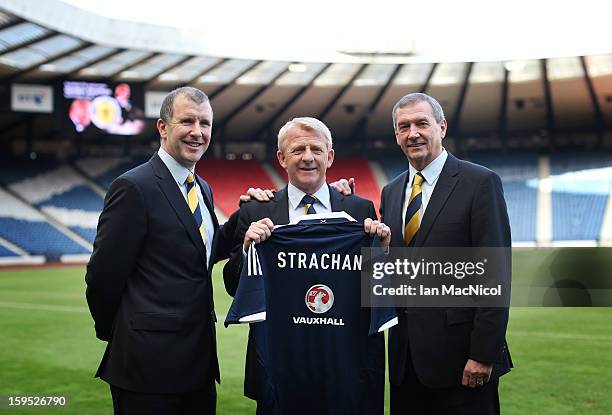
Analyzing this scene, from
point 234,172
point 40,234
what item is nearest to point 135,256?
point 40,234

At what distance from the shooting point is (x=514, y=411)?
5.09 meters

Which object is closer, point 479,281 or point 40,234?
point 479,281

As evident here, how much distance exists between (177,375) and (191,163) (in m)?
1.10

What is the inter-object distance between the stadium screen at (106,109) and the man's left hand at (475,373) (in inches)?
857

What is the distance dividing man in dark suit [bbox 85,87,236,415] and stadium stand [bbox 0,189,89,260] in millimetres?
20658

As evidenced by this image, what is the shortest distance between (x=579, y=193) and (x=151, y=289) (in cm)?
2561

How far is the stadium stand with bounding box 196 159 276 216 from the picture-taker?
28.3 m

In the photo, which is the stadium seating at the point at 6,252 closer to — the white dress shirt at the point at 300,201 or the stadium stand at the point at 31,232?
the stadium stand at the point at 31,232

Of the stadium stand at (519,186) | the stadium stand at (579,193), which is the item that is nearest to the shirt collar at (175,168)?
the stadium stand at (579,193)

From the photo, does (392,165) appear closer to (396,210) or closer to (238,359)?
(238,359)

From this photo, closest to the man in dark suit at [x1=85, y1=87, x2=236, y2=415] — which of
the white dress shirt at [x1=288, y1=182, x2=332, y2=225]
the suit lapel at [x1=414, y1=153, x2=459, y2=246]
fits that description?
the white dress shirt at [x1=288, y1=182, x2=332, y2=225]

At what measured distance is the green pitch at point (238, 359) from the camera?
537 centimetres

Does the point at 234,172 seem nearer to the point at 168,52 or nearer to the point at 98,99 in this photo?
the point at 98,99

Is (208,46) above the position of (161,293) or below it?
above
